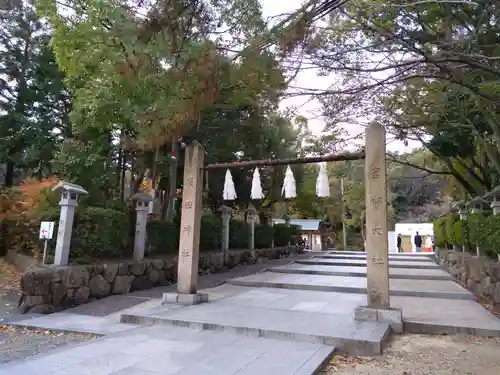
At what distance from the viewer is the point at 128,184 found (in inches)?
548

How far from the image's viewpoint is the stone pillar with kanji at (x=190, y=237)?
7.33m

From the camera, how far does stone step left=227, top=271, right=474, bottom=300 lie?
8.36 meters

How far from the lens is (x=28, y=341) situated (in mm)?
5332

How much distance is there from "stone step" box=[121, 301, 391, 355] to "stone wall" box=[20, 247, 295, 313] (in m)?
1.88

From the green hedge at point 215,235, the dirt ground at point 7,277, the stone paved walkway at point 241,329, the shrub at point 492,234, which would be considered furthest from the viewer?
the green hedge at point 215,235

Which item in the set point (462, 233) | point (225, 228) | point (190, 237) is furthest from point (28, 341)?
point (462, 233)

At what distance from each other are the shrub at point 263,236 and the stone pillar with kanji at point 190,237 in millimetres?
10277

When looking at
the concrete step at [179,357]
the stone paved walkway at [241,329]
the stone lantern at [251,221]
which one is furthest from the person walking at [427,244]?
the concrete step at [179,357]

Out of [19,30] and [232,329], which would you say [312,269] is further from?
[19,30]

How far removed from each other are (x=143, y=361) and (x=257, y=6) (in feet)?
14.6

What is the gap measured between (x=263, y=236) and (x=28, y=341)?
13420 mm

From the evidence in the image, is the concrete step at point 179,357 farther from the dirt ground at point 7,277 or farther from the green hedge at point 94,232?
the dirt ground at point 7,277

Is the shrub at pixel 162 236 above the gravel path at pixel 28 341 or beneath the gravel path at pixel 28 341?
above

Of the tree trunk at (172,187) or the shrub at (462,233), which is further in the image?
the tree trunk at (172,187)
